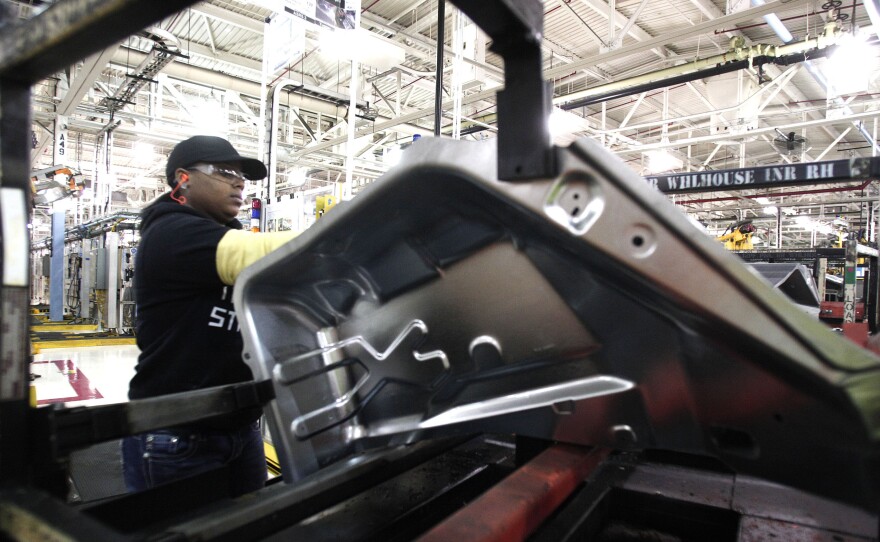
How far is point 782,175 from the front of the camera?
8.87 ft

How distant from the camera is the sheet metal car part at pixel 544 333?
0.73m

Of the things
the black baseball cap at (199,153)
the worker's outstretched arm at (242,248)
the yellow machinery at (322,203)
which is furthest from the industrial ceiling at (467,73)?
the worker's outstretched arm at (242,248)

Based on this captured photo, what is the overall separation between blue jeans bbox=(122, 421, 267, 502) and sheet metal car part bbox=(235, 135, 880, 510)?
39 cm

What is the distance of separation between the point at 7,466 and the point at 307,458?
0.69 m

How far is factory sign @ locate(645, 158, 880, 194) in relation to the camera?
254 cm

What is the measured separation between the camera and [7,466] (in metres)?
0.87

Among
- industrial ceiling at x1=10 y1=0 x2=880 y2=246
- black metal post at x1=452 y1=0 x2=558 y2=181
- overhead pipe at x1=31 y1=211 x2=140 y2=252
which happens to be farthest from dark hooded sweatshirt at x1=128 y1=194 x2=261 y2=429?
overhead pipe at x1=31 y1=211 x2=140 y2=252

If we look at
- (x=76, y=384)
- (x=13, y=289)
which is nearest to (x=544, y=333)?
(x=13, y=289)

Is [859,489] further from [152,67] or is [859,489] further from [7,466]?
[152,67]

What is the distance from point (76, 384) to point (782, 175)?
7.12 metres

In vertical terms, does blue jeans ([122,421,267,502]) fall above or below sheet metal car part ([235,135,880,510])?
below

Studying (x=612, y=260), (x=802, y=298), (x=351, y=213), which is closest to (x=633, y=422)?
(x=612, y=260)

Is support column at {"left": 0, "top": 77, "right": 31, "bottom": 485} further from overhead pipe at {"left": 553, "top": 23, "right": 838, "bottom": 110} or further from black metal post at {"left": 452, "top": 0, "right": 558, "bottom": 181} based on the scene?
overhead pipe at {"left": 553, "top": 23, "right": 838, "bottom": 110}

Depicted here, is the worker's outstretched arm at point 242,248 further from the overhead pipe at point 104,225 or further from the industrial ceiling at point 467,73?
the overhead pipe at point 104,225
